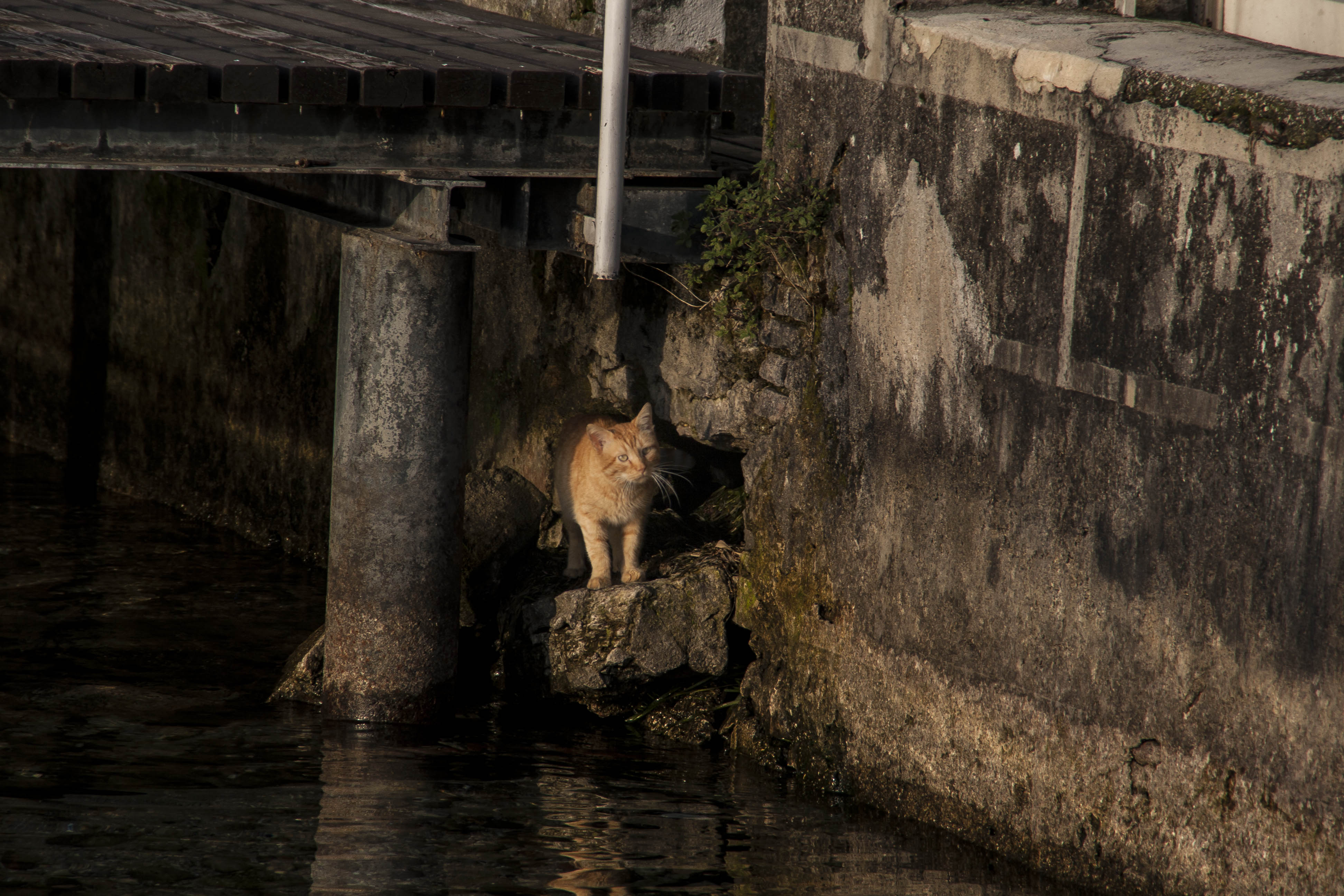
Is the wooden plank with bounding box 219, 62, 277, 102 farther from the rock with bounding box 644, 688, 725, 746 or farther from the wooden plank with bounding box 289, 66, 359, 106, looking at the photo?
the rock with bounding box 644, 688, 725, 746

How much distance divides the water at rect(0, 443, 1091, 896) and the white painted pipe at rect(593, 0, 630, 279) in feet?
6.73

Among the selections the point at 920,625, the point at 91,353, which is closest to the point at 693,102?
the point at 920,625

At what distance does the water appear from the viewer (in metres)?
5.61

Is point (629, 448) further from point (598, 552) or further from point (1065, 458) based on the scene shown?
point (1065, 458)

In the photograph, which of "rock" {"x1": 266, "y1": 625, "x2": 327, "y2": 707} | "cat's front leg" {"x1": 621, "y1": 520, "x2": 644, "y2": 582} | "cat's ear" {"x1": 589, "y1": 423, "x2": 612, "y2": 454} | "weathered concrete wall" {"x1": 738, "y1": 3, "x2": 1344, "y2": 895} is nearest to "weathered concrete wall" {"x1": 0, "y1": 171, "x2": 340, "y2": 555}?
"rock" {"x1": 266, "y1": 625, "x2": 327, "y2": 707}

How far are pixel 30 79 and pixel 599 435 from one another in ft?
9.36

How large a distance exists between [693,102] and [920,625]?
2326 millimetres

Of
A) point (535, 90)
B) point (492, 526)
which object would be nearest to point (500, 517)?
point (492, 526)

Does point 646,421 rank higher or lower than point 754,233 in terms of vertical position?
lower

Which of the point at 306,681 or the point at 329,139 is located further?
the point at 306,681

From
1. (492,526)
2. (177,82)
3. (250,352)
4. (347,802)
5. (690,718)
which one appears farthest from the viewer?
(250,352)

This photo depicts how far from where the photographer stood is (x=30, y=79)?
227 inches

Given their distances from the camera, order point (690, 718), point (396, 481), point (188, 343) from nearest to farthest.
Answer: point (396, 481) → point (690, 718) → point (188, 343)

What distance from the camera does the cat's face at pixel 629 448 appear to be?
7.48 m
